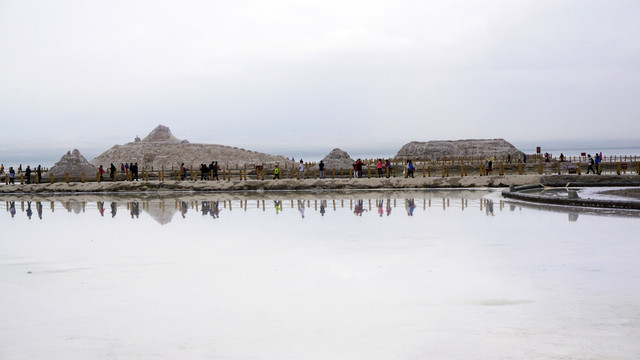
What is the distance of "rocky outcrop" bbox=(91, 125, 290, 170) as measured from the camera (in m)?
96.4

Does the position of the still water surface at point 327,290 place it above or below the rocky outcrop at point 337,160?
below

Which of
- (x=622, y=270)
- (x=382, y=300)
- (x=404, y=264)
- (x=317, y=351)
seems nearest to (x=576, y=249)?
(x=622, y=270)

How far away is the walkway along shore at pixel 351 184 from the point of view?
32.5 m

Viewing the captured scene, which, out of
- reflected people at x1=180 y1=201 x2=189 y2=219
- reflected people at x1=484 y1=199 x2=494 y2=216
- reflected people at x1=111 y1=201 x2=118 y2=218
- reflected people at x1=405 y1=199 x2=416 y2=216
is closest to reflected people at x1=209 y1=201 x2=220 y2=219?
reflected people at x1=180 y1=201 x2=189 y2=219

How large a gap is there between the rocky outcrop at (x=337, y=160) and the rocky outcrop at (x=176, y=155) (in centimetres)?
3948

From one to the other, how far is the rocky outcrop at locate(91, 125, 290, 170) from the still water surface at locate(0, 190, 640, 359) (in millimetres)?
79830

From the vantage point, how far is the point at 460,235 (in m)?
14.1

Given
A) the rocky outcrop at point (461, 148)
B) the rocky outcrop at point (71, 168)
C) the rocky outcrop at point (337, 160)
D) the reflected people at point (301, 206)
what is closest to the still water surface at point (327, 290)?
the reflected people at point (301, 206)

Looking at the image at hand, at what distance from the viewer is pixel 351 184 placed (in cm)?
3466

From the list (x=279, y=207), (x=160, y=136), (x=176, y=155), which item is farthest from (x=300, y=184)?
(x=160, y=136)

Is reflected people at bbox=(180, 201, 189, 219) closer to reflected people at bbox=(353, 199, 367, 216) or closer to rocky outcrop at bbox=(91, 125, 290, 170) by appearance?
reflected people at bbox=(353, 199, 367, 216)

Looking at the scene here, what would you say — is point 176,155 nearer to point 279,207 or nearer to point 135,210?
point 135,210

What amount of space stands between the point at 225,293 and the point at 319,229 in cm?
706

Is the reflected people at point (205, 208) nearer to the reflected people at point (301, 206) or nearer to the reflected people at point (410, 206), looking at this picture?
the reflected people at point (301, 206)
